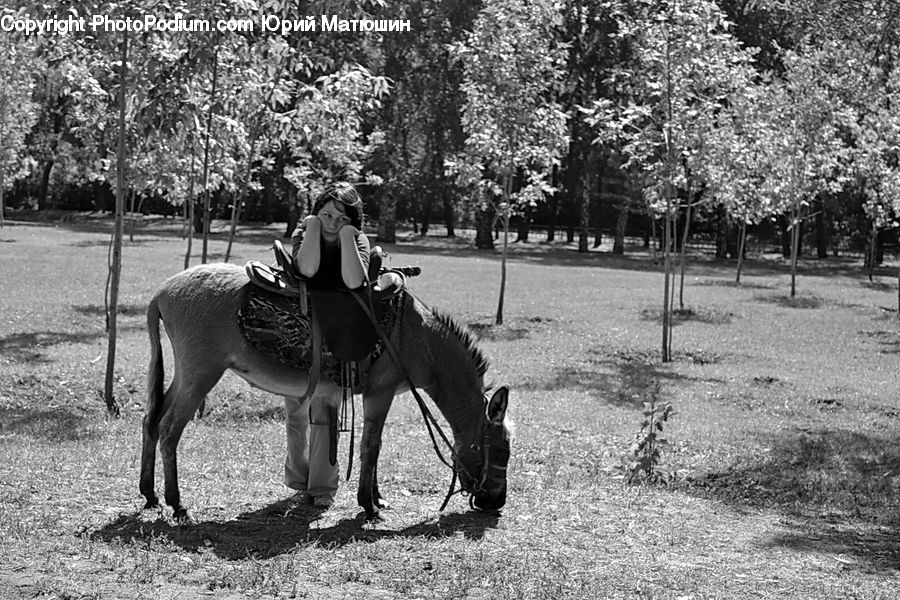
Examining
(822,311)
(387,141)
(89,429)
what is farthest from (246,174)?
(387,141)

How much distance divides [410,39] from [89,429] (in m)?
40.6

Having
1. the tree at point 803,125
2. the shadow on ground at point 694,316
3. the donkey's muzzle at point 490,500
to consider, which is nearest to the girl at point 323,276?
the donkey's muzzle at point 490,500

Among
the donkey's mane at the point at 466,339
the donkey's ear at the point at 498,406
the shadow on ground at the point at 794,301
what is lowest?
the shadow on ground at the point at 794,301

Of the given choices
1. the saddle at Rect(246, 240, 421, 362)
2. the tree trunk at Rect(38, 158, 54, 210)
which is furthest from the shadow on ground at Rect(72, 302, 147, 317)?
the tree trunk at Rect(38, 158, 54, 210)

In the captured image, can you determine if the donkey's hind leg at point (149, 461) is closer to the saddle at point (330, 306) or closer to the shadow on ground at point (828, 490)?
the saddle at point (330, 306)

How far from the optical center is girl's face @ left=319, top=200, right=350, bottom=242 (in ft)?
24.0

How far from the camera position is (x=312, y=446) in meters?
7.81

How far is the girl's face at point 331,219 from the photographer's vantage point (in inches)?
288

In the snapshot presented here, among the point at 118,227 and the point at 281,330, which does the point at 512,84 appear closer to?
the point at 118,227

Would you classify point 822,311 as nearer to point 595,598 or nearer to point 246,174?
point 246,174

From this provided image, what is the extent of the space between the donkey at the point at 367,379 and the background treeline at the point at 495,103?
4.57 m

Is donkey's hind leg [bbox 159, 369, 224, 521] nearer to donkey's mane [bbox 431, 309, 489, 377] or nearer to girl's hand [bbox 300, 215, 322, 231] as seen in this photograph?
girl's hand [bbox 300, 215, 322, 231]

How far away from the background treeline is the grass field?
10.2ft

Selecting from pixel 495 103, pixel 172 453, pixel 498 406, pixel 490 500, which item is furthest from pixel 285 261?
pixel 495 103
